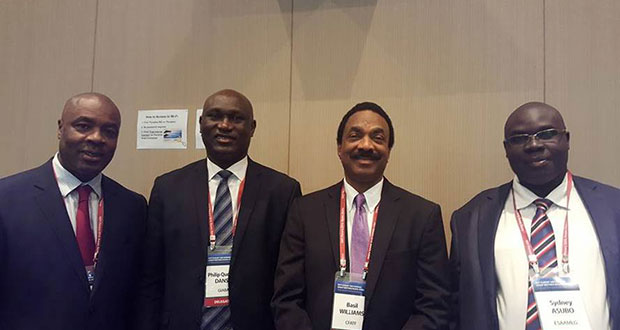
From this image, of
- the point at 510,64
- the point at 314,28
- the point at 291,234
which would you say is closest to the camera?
the point at 291,234

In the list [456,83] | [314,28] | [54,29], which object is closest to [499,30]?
[456,83]

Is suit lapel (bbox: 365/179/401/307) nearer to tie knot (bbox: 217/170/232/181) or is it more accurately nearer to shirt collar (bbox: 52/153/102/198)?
tie knot (bbox: 217/170/232/181)

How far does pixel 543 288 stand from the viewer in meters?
1.99

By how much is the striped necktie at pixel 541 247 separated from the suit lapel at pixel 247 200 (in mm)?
1284

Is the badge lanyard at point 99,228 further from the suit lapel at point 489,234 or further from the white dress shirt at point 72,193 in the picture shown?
the suit lapel at point 489,234

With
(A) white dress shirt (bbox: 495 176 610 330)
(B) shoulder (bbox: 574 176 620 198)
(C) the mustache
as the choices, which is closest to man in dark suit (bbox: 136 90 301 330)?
(C) the mustache

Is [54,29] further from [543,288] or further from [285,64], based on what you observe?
[543,288]

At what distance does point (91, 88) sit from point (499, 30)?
9.77 ft

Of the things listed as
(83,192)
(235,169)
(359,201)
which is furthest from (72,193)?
(359,201)

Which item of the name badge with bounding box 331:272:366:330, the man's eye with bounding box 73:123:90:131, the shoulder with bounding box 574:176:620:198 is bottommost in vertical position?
the name badge with bounding box 331:272:366:330

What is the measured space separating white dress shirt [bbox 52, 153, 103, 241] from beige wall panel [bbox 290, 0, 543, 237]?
137cm

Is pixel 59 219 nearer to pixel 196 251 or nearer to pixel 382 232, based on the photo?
pixel 196 251

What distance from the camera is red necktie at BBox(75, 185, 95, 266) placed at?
2059mm

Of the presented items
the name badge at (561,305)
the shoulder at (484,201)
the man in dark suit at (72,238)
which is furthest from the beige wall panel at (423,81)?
the man in dark suit at (72,238)
